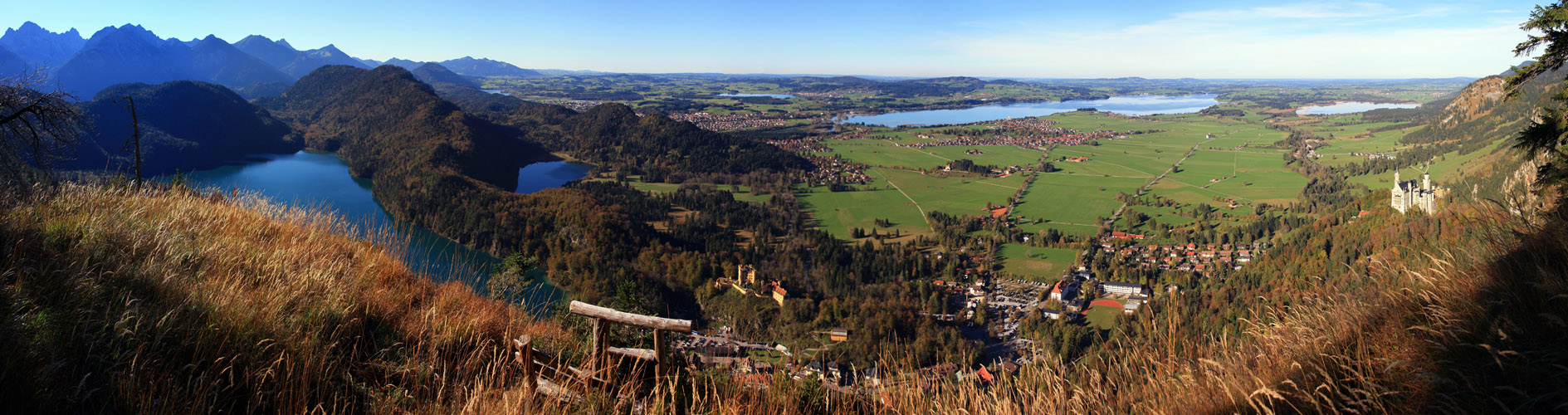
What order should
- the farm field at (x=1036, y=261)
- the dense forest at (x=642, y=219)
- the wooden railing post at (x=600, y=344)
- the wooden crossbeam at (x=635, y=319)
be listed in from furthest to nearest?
the farm field at (x=1036, y=261) → the dense forest at (x=642, y=219) → the wooden railing post at (x=600, y=344) → the wooden crossbeam at (x=635, y=319)

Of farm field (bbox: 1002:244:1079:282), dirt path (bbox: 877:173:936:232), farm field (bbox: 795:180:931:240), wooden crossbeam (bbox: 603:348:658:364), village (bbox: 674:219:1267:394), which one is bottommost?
farm field (bbox: 795:180:931:240)

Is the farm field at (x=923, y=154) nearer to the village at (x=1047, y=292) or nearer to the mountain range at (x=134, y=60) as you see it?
the village at (x=1047, y=292)

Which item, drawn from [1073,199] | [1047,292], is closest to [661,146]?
[1073,199]

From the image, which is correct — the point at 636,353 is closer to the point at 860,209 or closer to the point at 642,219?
the point at 642,219

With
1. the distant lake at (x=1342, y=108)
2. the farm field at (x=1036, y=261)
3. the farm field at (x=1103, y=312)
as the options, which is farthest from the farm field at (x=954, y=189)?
the distant lake at (x=1342, y=108)

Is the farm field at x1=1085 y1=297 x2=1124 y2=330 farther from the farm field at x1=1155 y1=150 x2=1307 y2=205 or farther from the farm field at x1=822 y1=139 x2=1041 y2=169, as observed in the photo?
the farm field at x1=822 y1=139 x2=1041 y2=169

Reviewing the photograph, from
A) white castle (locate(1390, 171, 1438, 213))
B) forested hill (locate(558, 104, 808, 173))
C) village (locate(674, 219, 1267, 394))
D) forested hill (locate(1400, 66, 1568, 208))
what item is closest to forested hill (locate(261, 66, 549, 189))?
forested hill (locate(558, 104, 808, 173))

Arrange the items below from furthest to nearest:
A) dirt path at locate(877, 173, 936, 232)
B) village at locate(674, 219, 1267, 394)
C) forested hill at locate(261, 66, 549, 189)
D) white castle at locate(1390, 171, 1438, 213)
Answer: forested hill at locate(261, 66, 549, 189), dirt path at locate(877, 173, 936, 232), white castle at locate(1390, 171, 1438, 213), village at locate(674, 219, 1267, 394)
